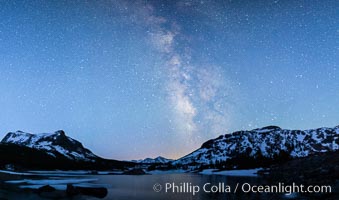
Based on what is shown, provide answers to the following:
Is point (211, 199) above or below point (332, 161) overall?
below

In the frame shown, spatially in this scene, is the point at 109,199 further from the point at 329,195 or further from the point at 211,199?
the point at 329,195

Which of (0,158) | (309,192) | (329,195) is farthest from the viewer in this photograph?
(0,158)

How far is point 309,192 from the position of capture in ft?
123

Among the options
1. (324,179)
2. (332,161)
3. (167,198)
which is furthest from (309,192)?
(332,161)

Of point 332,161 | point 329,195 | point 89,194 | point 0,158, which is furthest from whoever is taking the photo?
point 0,158

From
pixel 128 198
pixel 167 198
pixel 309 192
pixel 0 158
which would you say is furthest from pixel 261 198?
pixel 0 158

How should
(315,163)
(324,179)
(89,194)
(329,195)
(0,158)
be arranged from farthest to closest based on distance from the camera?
1. (0,158)
2. (315,163)
3. (324,179)
4. (89,194)
5. (329,195)

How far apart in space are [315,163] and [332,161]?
22.8 ft

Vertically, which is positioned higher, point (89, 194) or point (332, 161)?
point (332, 161)

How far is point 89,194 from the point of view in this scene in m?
42.2

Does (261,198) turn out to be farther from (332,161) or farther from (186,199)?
(332,161)

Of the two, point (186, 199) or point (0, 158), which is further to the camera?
point (0, 158)

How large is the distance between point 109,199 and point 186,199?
33.7 ft

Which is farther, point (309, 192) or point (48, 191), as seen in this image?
point (48, 191)
